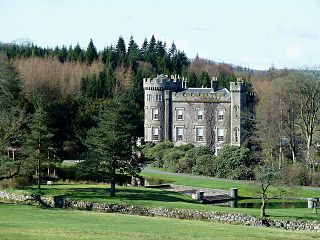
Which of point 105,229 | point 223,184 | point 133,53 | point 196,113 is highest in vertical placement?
point 133,53

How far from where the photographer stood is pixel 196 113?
64.9 meters

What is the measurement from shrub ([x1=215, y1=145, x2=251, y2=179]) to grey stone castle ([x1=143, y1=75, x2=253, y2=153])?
6.48 m

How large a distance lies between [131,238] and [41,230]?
3.67 metres

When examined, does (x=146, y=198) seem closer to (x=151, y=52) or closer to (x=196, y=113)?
(x=196, y=113)

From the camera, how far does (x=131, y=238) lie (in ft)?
77.5

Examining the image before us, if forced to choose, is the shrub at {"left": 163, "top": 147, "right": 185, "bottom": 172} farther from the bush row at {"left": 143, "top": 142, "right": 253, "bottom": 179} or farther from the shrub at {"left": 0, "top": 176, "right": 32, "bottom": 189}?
the shrub at {"left": 0, "top": 176, "right": 32, "bottom": 189}

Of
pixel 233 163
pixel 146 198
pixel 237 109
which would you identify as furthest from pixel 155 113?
pixel 146 198

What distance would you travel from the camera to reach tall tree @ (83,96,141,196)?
4109 cm

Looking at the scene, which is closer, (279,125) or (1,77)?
(279,125)

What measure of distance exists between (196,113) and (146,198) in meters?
26.2

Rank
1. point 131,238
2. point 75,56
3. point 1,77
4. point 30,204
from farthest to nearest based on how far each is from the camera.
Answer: point 75,56, point 1,77, point 30,204, point 131,238

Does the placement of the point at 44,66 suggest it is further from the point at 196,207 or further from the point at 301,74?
the point at 196,207

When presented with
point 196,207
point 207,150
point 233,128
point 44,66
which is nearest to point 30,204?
point 196,207

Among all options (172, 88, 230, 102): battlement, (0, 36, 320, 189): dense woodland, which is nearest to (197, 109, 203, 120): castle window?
(172, 88, 230, 102): battlement
